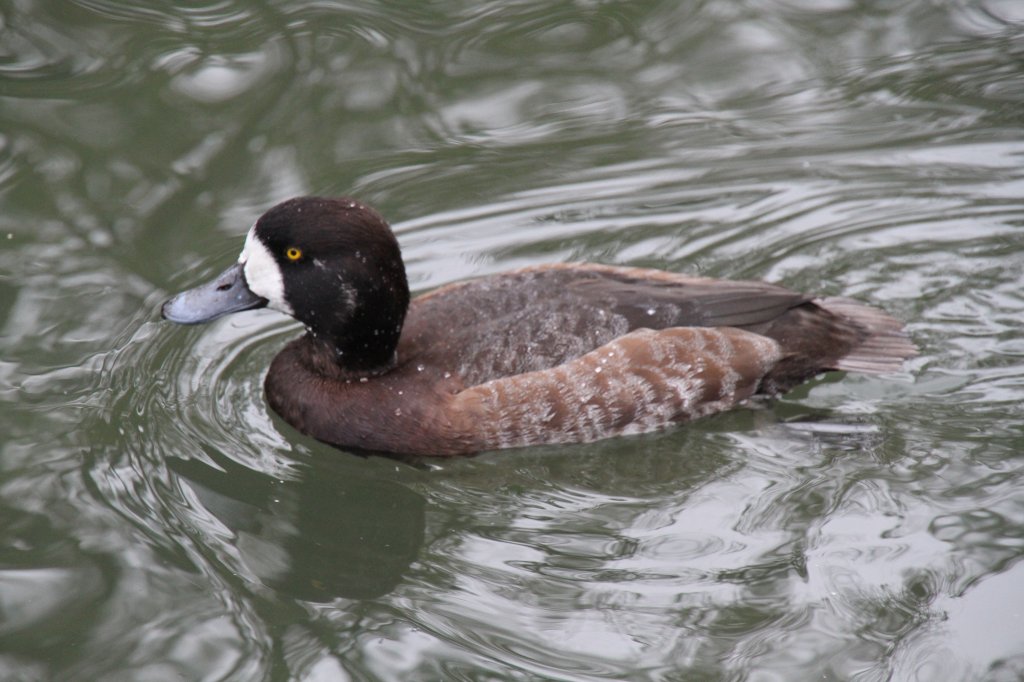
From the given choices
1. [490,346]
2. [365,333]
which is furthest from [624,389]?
[365,333]

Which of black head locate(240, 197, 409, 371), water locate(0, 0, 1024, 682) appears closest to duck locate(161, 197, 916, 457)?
black head locate(240, 197, 409, 371)

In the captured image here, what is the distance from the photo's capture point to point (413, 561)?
548 cm

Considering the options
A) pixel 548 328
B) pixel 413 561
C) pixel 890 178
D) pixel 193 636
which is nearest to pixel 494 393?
pixel 548 328

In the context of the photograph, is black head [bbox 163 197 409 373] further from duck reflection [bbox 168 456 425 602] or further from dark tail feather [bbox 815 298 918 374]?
dark tail feather [bbox 815 298 918 374]

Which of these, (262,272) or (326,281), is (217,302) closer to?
(262,272)

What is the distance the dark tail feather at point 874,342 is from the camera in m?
6.21

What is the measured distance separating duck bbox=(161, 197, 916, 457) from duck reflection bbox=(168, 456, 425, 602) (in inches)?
9.3

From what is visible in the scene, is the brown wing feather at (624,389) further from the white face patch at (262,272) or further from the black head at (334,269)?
the white face patch at (262,272)

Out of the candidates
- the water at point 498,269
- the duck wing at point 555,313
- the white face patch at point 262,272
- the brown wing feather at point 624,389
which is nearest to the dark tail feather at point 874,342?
the water at point 498,269

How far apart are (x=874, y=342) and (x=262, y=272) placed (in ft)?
9.49

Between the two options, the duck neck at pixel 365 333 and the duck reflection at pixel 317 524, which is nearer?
the duck reflection at pixel 317 524

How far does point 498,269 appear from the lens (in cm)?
726

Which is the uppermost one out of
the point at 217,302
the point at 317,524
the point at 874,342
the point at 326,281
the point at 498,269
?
the point at 326,281

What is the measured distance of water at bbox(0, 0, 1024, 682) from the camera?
502 cm
